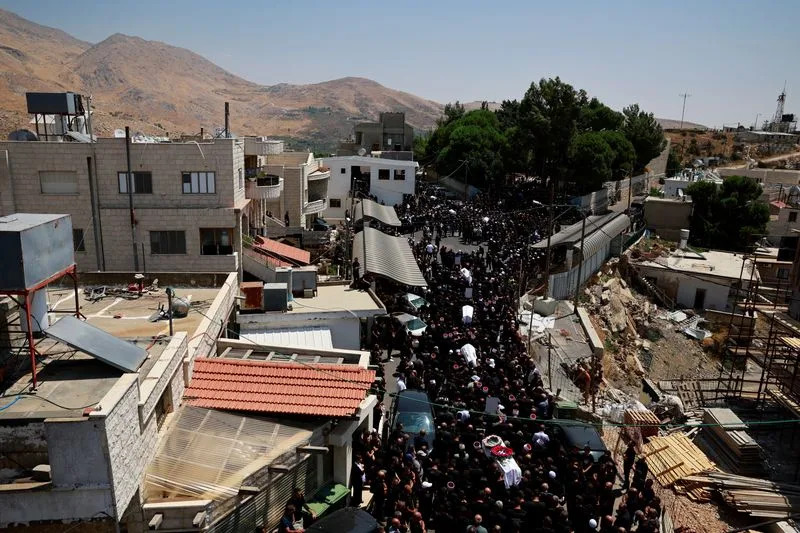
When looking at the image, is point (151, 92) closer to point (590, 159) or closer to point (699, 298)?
point (590, 159)

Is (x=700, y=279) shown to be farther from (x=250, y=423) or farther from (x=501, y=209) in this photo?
(x=250, y=423)

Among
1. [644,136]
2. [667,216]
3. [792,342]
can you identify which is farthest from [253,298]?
[644,136]

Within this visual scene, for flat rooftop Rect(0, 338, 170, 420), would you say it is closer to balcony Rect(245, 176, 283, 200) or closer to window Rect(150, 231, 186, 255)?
window Rect(150, 231, 186, 255)

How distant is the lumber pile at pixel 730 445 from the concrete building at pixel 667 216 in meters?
30.1

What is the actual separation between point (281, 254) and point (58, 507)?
17714mm

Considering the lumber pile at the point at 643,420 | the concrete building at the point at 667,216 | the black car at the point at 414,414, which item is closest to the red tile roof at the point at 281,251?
the black car at the point at 414,414

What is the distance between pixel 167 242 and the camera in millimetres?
20328

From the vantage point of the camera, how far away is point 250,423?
9.86 m

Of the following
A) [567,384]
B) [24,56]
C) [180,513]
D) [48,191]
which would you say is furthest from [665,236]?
[24,56]

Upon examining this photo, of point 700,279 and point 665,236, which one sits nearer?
point 700,279

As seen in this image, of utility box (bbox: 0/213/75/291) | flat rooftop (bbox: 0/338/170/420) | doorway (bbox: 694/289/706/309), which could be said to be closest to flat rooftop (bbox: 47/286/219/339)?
flat rooftop (bbox: 0/338/170/420)

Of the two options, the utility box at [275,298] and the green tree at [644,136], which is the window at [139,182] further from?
the green tree at [644,136]

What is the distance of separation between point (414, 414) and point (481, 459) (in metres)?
2.21

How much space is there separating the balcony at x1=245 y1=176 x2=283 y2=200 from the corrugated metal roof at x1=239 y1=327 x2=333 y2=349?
9.91m
